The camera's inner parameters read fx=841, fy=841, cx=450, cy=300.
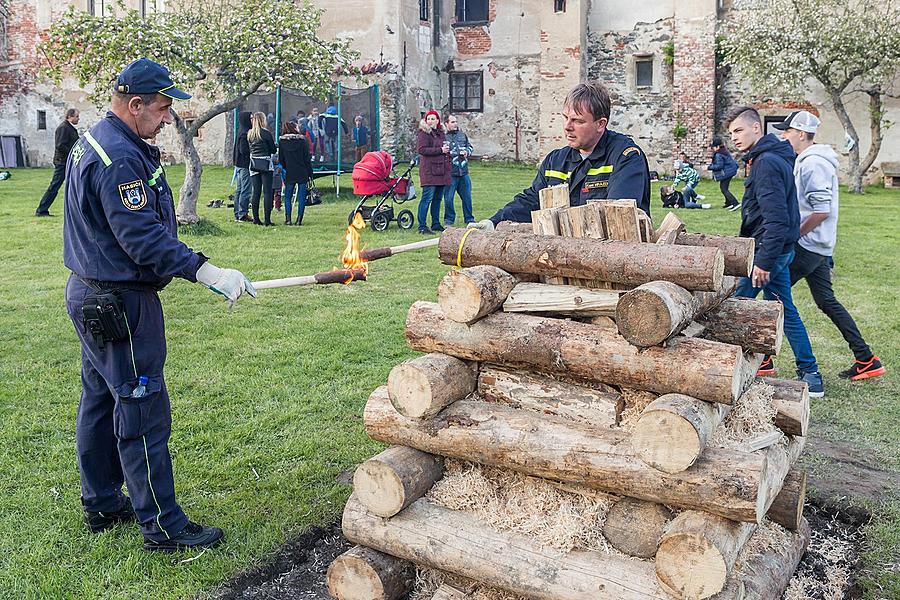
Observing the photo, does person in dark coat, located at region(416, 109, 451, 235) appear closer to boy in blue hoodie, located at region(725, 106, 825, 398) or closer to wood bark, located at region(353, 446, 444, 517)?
boy in blue hoodie, located at region(725, 106, 825, 398)

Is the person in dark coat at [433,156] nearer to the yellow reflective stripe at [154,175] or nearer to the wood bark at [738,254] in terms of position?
the yellow reflective stripe at [154,175]

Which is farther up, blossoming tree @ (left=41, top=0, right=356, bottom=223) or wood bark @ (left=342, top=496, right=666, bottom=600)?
blossoming tree @ (left=41, top=0, right=356, bottom=223)

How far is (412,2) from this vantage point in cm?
2697

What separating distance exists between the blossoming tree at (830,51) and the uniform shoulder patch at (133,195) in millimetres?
21480

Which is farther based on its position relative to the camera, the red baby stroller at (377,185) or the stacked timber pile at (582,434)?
the red baby stroller at (377,185)

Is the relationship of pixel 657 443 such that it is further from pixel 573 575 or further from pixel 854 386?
pixel 854 386

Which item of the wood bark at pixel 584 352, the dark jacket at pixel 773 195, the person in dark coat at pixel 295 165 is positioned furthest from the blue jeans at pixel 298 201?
the wood bark at pixel 584 352

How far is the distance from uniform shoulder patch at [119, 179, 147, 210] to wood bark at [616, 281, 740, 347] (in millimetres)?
2207

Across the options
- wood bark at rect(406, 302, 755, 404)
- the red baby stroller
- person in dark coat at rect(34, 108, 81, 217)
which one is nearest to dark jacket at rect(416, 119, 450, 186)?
the red baby stroller

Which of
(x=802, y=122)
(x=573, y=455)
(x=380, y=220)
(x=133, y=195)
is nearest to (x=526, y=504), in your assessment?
(x=573, y=455)

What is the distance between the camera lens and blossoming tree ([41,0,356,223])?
43.3 ft

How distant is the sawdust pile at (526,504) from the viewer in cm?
345

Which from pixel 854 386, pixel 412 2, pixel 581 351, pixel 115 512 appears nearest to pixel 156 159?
pixel 115 512

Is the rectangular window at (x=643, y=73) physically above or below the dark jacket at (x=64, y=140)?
above
